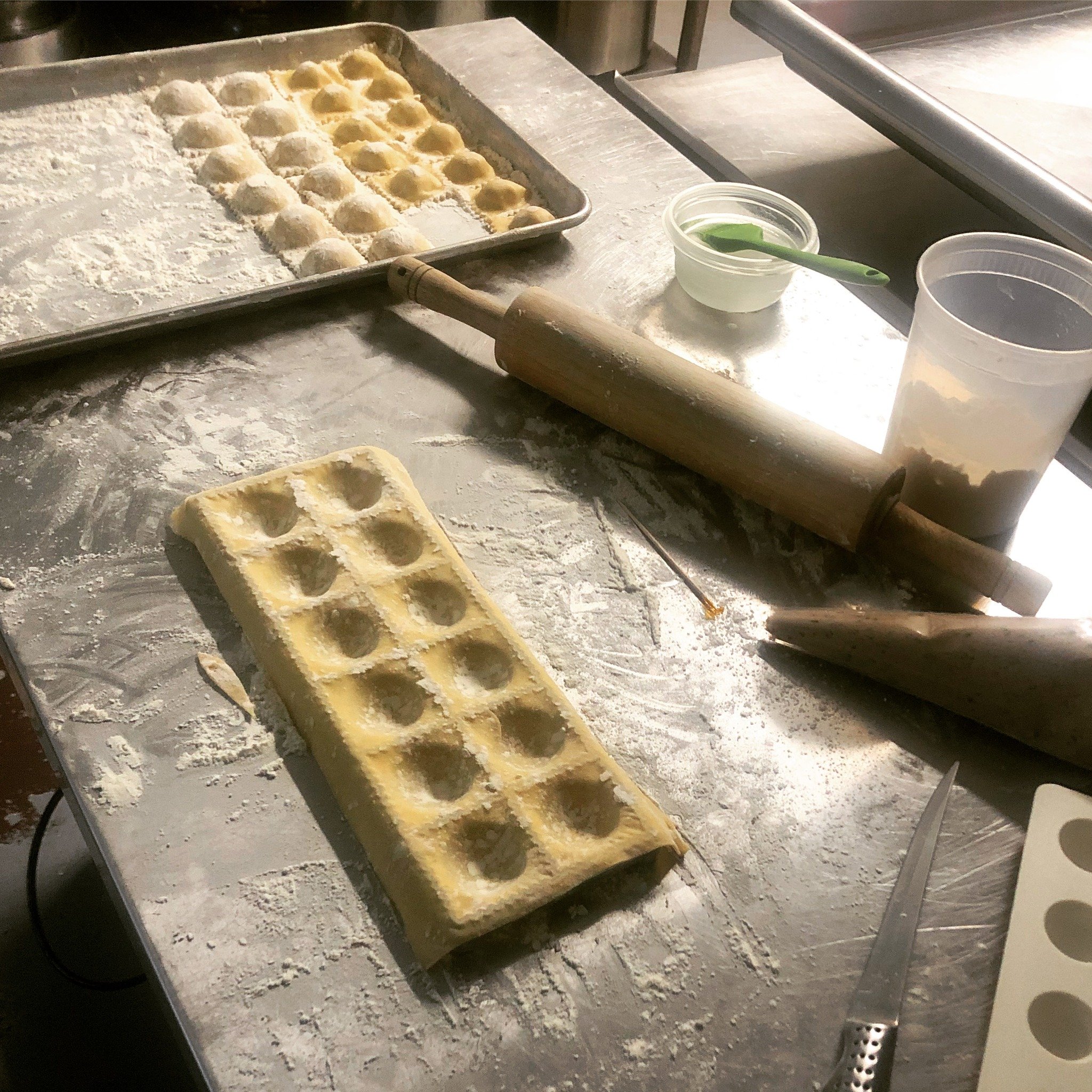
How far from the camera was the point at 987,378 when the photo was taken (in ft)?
3.61

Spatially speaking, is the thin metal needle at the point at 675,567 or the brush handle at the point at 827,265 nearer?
the thin metal needle at the point at 675,567

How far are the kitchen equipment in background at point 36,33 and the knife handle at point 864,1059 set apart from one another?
244 cm

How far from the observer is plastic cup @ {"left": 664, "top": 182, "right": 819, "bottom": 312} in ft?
4.87

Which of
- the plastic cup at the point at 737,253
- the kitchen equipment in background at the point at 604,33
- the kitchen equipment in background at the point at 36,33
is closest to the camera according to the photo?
the plastic cup at the point at 737,253

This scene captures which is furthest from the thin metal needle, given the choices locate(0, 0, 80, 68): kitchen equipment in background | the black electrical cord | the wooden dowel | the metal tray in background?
locate(0, 0, 80, 68): kitchen equipment in background

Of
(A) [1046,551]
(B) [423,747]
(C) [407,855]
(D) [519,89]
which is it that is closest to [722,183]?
(D) [519,89]

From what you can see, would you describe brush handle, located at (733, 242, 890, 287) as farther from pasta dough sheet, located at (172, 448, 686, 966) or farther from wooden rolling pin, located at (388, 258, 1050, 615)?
pasta dough sheet, located at (172, 448, 686, 966)

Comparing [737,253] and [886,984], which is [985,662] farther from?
[737,253]

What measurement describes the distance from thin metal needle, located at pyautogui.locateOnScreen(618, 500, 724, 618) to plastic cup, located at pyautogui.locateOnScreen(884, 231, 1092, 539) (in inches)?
12.1

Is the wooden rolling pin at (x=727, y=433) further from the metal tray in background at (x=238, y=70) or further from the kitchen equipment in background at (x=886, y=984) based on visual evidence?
the kitchen equipment in background at (x=886, y=984)

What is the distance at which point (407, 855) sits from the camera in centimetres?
85

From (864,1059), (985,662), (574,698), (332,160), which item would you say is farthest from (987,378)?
(332,160)

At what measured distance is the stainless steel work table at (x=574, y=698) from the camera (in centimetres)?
81

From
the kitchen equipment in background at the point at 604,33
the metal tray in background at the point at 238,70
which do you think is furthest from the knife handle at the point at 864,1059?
the kitchen equipment in background at the point at 604,33
